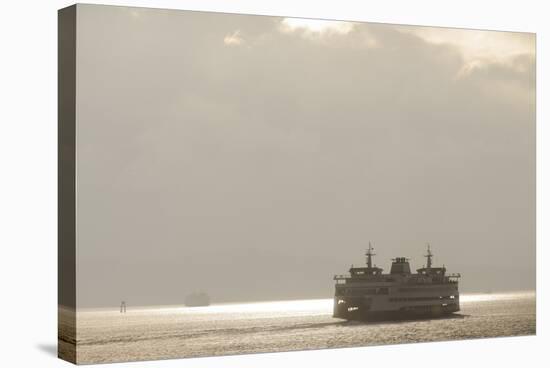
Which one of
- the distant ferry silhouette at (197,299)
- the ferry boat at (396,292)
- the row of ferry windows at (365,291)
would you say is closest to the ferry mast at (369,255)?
the ferry boat at (396,292)

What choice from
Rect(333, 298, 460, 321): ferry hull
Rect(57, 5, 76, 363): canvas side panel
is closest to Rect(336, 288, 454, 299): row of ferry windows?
Rect(333, 298, 460, 321): ferry hull

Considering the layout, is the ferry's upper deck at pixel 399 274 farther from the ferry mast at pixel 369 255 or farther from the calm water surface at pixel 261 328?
the calm water surface at pixel 261 328

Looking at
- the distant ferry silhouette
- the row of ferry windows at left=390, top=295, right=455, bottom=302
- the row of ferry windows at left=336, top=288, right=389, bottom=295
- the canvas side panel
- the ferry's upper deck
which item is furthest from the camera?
the row of ferry windows at left=390, top=295, right=455, bottom=302

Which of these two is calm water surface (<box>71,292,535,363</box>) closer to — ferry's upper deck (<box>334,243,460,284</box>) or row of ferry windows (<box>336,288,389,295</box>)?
row of ferry windows (<box>336,288,389,295</box>)

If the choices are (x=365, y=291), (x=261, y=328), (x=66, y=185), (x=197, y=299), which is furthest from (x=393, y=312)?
(x=66, y=185)

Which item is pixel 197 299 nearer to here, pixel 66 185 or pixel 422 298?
pixel 66 185

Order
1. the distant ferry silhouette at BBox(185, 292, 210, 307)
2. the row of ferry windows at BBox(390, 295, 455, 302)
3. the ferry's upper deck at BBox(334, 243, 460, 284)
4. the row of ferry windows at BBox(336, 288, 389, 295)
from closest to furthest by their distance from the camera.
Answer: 1. the distant ferry silhouette at BBox(185, 292, 210, 307)
2. the row of ferry windows at BBox(336, 288, 389, 295)
3. the ferry's upper deck at BBox(334, 243, 460, 284)
4. the row of ferry windows at BBox(390, 295, 455, 302)
